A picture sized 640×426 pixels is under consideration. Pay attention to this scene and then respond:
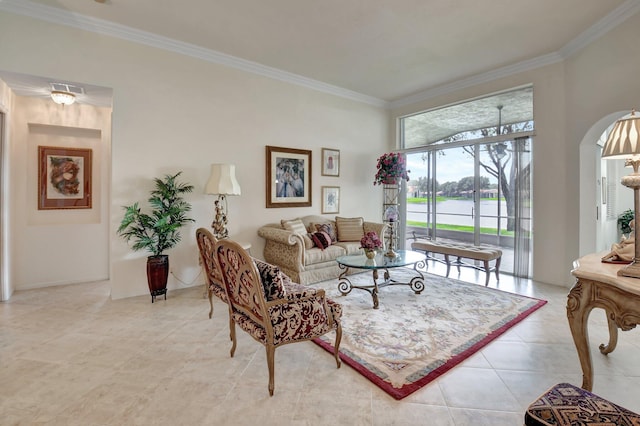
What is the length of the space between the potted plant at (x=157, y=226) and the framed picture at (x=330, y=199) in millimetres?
2495

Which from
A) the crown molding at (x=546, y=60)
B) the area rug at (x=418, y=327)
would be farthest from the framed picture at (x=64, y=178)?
the crown molding at (x=546, y=60)

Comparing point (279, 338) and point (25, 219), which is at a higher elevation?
point (25, 219)

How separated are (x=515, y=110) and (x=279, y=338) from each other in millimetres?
5253

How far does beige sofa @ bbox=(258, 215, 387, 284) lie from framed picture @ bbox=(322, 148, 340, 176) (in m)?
0.94

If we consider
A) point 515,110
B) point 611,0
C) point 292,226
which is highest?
point 611,0

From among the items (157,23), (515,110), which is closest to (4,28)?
(157,23)

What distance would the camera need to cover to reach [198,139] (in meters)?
4.34

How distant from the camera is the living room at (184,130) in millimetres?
3541

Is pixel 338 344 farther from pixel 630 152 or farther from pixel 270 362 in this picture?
pixel 630 152

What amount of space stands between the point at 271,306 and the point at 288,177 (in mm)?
3517

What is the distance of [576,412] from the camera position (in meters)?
1.17

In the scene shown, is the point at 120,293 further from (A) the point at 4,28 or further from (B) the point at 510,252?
(B) the point at 510,252

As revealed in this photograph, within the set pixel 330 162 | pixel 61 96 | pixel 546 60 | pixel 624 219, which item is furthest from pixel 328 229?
pixel 624 219

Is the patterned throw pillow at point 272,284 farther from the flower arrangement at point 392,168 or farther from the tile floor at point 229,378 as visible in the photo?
the flower arrangement at point 392,168
